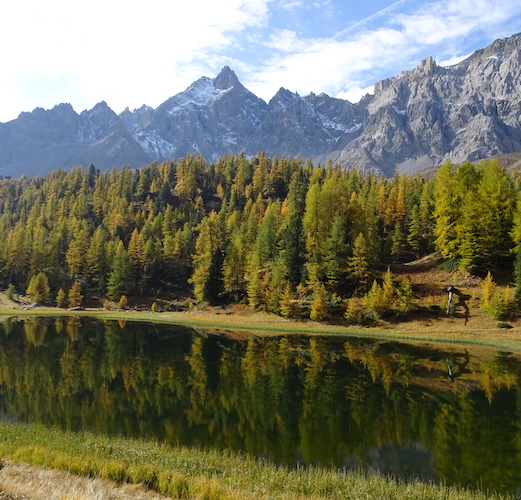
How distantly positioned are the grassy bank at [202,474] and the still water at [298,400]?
205 cm

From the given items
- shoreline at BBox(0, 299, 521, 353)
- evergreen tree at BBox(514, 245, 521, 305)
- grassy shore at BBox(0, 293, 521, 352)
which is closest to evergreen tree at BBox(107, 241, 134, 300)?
shoreline at BBox(0, 299, 521, 353)

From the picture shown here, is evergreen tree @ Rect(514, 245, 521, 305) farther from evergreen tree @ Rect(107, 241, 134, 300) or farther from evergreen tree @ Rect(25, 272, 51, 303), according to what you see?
evergreen tree @ Rect(25, 272, 51, 303)

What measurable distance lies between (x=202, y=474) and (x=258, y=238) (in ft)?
256

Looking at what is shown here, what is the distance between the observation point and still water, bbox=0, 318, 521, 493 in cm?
1747

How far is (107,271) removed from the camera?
107 metres

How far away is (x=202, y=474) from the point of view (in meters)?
12.9

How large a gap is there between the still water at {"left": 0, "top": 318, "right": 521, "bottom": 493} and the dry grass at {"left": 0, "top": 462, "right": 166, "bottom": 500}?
6.98m

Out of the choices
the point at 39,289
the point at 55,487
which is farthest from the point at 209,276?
the point at 55,487

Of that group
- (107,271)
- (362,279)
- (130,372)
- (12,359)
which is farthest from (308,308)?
(107,271)

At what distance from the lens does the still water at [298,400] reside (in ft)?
57.3

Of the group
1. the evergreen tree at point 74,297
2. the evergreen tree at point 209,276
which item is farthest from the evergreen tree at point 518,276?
the evergreen tree at point 74,297

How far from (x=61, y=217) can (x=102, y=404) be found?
127860mm

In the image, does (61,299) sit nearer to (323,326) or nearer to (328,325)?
(323,326)

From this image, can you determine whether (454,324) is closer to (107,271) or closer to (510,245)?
(510,245)
